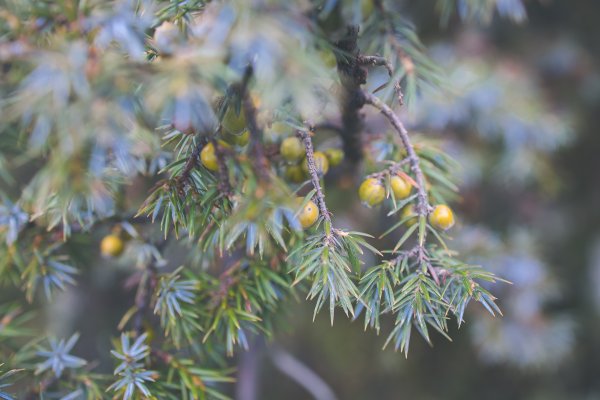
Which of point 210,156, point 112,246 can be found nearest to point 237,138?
point 210,156

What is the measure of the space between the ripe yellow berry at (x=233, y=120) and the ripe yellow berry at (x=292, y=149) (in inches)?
3.5

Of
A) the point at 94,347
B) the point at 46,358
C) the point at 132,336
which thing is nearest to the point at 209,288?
the point at 132,336

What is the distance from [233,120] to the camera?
0.44 meters

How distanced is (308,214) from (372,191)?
10 centimetres

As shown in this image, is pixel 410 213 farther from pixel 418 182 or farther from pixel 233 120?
pixel 233 120

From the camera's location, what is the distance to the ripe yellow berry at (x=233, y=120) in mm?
437

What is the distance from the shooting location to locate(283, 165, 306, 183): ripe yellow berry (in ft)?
1.85

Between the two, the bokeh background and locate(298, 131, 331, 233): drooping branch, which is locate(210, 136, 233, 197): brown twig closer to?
locate(298, 131, 331, 233): drooping branch

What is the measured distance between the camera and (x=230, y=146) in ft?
1.61

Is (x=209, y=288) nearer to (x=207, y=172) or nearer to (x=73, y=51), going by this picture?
(x=207, y=172)

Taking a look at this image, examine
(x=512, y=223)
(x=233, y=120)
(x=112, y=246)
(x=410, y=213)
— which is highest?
(x=233, y=120)

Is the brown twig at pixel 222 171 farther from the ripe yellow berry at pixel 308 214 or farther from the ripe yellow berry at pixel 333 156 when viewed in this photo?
the ripe yellow berry at pixel 333 156

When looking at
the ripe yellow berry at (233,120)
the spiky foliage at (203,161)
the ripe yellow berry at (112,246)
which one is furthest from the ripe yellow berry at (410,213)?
the ripe yellow berry at (112,246)

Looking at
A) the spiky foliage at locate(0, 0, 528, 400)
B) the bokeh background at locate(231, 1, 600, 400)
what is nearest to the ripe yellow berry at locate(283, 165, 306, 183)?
the spiky foliage at locate(0, 0, 528, 400)
